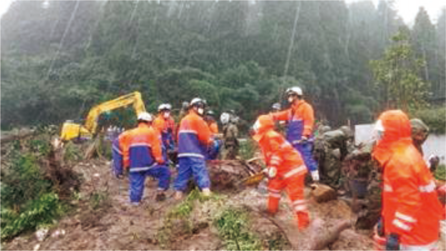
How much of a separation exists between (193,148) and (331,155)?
2.47 m

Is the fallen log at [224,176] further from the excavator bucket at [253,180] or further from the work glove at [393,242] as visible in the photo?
the work glove at [393,242]

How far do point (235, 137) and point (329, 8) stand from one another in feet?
134

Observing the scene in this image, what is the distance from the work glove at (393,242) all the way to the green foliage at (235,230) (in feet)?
9.90

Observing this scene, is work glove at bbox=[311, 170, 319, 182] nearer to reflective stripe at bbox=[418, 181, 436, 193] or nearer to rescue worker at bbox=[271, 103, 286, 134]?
rescue worker at bbox=[271, 103, 286, 134]

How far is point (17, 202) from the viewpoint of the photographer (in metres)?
10.4

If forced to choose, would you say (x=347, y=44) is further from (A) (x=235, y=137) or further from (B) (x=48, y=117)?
(A) (x=235, y=137)

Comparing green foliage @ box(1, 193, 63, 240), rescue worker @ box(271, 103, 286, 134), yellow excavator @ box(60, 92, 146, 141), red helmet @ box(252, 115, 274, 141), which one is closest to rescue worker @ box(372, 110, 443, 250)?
red helmet @ box(252, 115, 274, 141)

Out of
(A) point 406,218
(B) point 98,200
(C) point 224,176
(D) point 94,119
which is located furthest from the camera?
(D) point 94,119

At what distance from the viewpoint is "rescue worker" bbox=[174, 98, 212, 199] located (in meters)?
9.52

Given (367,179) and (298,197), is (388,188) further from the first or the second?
(367,179)

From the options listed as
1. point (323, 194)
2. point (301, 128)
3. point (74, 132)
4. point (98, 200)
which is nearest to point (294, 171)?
point (323, 194)

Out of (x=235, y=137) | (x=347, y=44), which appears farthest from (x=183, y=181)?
(x=347, y=44)

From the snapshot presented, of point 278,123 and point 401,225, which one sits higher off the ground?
point 278,123

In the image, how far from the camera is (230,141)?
1377 centimetres
